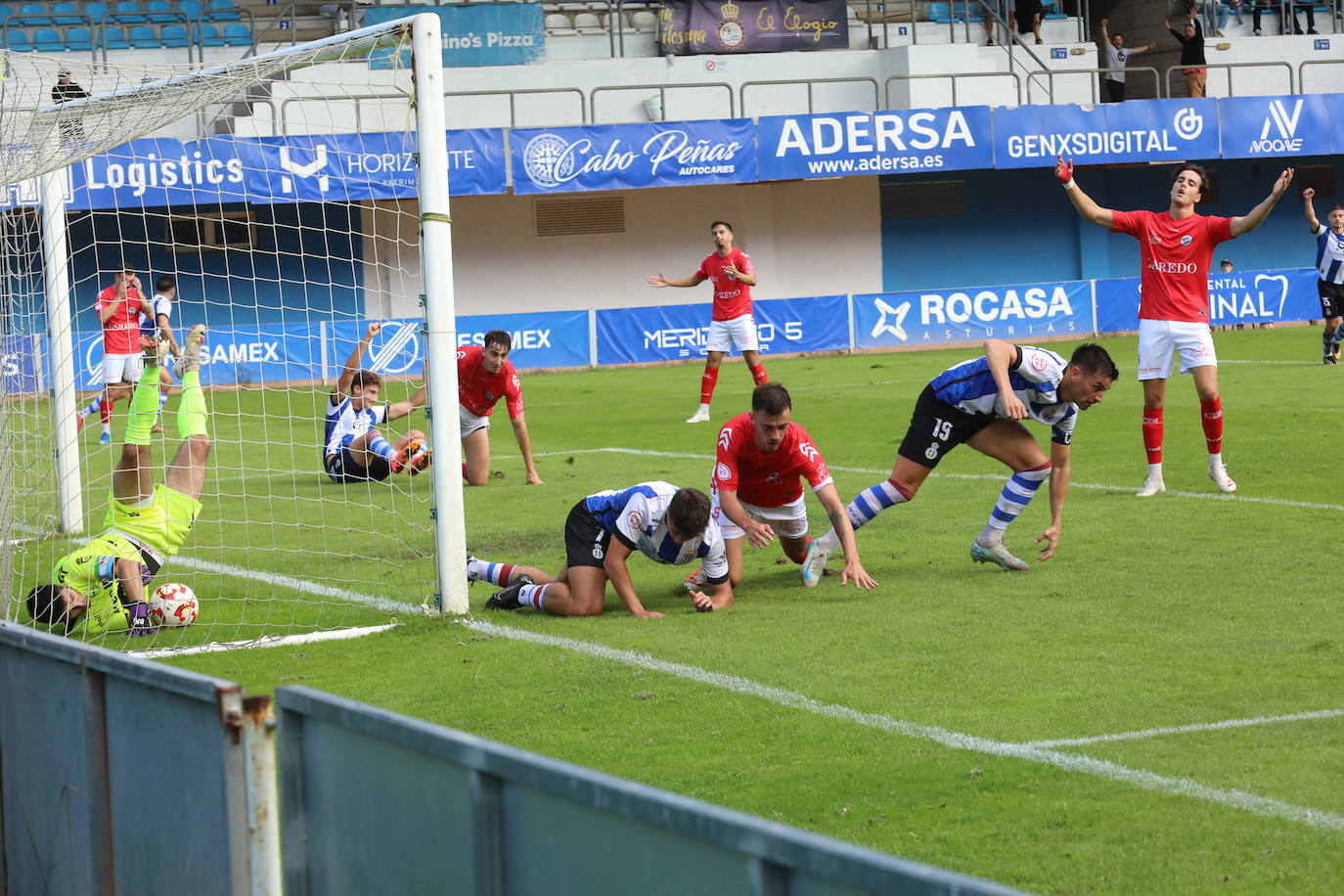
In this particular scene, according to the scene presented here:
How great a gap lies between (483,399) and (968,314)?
17.2 metres

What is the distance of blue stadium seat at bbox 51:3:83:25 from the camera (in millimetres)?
28969

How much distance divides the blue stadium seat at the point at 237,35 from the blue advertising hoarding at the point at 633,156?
6.80 meters

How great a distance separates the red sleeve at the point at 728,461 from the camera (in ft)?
23.7

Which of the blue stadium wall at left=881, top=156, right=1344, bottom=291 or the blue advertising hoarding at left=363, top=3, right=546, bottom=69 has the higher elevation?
the blue advertising hoarding at left=363, top=3, right=546, bottom=69

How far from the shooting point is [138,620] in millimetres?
7098

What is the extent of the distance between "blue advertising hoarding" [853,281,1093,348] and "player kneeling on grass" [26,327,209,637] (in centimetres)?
2007

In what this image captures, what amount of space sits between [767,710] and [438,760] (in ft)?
10.3

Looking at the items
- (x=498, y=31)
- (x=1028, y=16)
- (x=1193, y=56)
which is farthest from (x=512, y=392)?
(x=1028, y=16)

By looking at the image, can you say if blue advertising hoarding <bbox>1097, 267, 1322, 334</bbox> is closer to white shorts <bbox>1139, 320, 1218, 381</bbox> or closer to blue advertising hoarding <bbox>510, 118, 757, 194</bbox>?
blue advertising hoarding <bbox>510, 118, 757, 194</bbox>

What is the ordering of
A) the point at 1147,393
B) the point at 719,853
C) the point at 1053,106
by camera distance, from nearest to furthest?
the point at 719,853
the point at 1147,393
the point at 1053,106

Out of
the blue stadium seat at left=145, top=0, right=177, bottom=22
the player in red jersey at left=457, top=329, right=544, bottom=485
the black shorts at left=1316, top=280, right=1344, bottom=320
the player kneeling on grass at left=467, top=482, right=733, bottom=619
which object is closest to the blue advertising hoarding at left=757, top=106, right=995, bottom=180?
the black shorts at left=1316, top=280, right=1344, bottom=320

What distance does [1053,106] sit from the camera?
2872 cm

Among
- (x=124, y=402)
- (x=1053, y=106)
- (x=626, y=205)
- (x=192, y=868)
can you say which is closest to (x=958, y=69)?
(x=1053, y=106)

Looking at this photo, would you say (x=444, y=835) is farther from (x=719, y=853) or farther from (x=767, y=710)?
(x=767, y=710)
